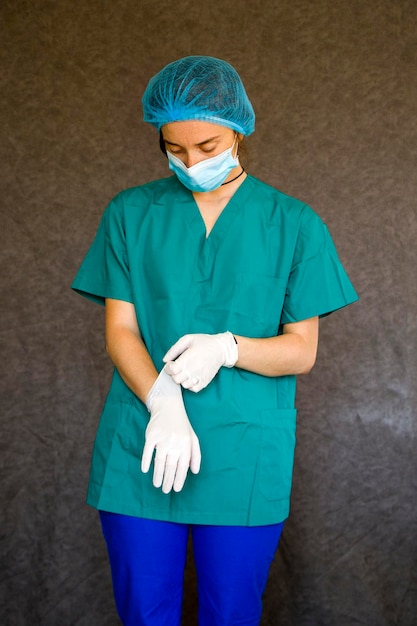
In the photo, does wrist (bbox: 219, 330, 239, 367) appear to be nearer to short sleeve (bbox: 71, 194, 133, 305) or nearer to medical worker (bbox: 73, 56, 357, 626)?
medical worker (bbox: 73, 56, 357, 626)

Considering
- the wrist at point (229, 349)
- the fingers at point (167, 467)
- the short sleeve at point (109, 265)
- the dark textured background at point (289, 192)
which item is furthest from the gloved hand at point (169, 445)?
the dark textured background at point (289, 192)

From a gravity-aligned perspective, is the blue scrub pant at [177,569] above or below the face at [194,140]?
below

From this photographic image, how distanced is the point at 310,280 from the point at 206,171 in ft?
0.96

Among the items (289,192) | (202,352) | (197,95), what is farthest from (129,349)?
(289,192)

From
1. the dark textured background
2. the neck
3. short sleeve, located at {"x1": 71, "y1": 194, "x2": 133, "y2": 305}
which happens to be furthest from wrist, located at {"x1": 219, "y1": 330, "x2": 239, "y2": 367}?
the dark textured background

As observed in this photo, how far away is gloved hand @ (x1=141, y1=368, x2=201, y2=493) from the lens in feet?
4.77

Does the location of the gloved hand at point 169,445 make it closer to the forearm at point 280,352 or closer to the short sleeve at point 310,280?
the forearm at point 280,352

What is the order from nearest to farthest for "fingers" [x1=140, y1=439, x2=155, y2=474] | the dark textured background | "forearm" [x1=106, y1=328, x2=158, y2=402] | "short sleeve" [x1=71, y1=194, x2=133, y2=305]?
1. "fingers" [x1=140, y1=439, x2=155, y2=474]
2. "forearm" [x1=106, y1=328, x2=158, y2=402]
3. "short sleeve" [x1=71, y1=194, x2=133, y2=305]
4. the dark textured background

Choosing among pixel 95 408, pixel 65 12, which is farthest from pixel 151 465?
pixel 65 12

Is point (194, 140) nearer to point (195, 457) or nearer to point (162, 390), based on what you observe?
point (162, 390)

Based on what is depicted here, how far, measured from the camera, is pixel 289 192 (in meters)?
2.71

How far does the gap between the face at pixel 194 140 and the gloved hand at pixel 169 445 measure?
18.4 inches

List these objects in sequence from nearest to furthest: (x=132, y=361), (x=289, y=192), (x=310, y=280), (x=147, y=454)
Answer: (x=147, y=454)
(x=132, y=361)
(x=310, y=280)
(x=289, y=192)

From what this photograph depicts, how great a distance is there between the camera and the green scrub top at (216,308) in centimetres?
157
